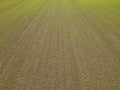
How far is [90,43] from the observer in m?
7.26

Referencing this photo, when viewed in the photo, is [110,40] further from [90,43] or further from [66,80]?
[66,80]

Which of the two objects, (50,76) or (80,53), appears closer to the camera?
(50,76)

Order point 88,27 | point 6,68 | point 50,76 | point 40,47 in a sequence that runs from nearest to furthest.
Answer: point 50,76 → point 6,68 → point 40,47 → point 88,27

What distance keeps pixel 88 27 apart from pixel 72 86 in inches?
213

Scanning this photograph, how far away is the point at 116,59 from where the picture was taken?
5934 mm

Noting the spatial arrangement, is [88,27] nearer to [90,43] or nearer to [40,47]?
[90,43]

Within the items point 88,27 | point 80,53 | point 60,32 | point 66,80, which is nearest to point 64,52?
point 80,53

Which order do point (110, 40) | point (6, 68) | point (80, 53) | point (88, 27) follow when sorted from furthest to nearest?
point (88, 27)
point (110, 40)
point (80, 53)
point (6, 68)

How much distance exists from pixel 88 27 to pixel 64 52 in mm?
3485

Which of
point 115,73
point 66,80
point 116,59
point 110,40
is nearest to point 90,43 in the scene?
point 110,40

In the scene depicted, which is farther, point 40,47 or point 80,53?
point 40,47

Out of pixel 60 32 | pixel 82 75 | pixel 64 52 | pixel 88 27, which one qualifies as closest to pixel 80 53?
pixel 64 52

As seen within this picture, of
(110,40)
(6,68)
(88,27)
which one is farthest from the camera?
(88,27)

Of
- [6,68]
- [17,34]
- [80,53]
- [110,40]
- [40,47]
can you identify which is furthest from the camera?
[17,34]
